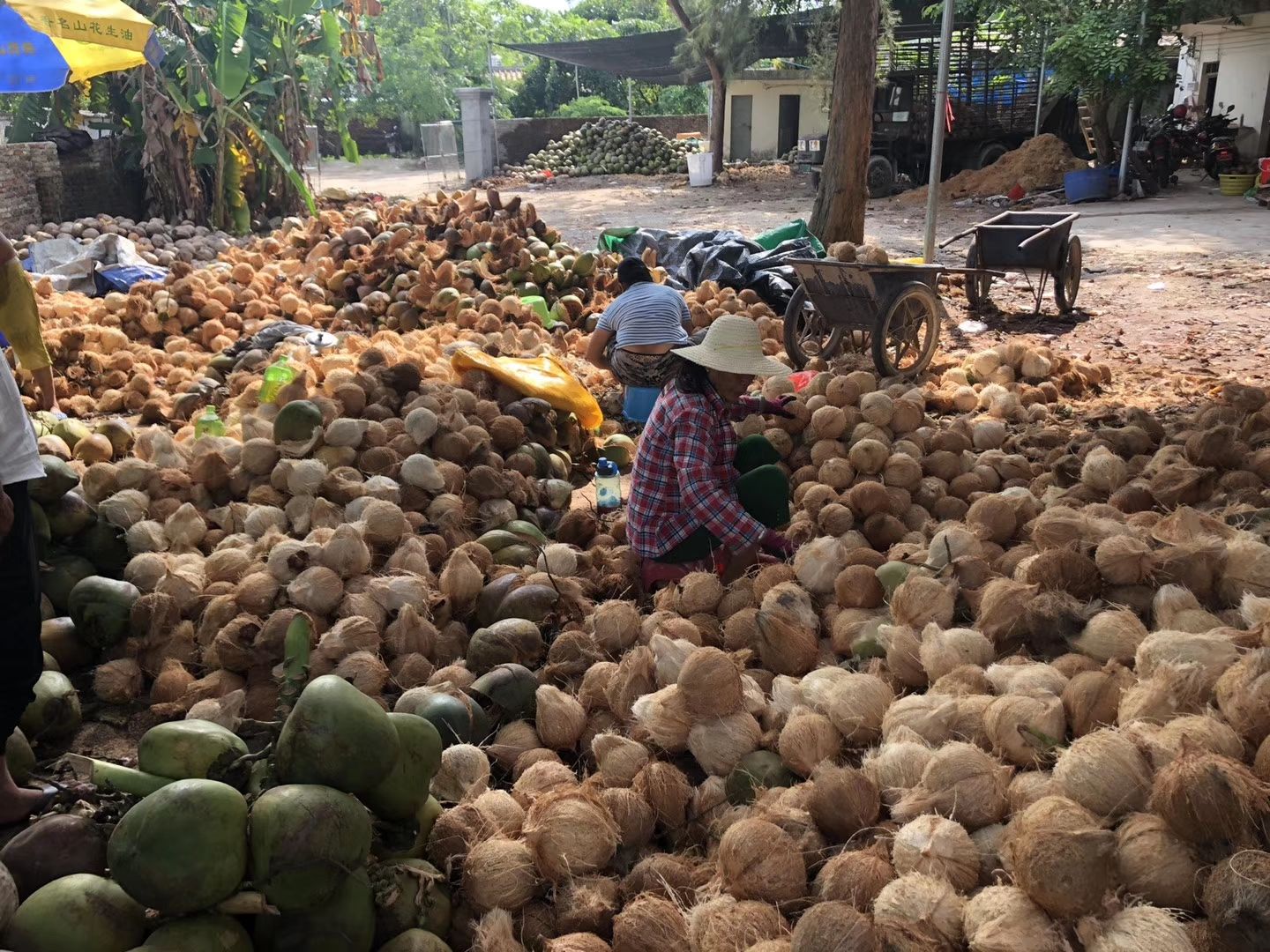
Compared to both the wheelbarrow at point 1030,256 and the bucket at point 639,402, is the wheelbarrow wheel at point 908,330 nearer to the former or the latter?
the bucket at point 639,402

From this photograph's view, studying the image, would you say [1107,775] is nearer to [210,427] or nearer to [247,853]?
[247,853]

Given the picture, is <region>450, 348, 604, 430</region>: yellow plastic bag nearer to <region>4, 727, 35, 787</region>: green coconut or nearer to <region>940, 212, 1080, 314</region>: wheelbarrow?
<region>4, 727, 35, 787</region>: green coconut

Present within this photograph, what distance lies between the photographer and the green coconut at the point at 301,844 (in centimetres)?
181

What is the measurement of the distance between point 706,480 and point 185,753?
230 centimetres

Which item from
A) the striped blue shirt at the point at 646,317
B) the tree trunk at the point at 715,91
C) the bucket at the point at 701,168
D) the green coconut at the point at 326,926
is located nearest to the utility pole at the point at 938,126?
the striped blue shirt at the point at 646,317

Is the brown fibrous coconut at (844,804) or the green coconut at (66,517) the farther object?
the green coconut at (66,517)

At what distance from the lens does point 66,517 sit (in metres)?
3.90

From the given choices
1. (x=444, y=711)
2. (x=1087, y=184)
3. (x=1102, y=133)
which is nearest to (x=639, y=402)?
(x=444, y=711)

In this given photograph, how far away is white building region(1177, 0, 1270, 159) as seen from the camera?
1864 centimetres

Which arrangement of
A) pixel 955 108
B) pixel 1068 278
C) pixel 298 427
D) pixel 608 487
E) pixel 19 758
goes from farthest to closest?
pixel 955 108
pixel 1068 278
pixel 608 487
pixel 298 427
pixel 19 758

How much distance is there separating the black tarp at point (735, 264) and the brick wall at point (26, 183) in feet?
26.0

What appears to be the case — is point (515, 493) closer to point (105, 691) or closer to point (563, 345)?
point (105, 691)

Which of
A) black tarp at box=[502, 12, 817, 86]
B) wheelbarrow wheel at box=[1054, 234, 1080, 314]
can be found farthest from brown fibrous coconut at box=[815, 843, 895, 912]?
black tarp at box=[502, 12, 817, 86]

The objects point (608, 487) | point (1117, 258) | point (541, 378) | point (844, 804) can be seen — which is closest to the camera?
point (844, 804)
